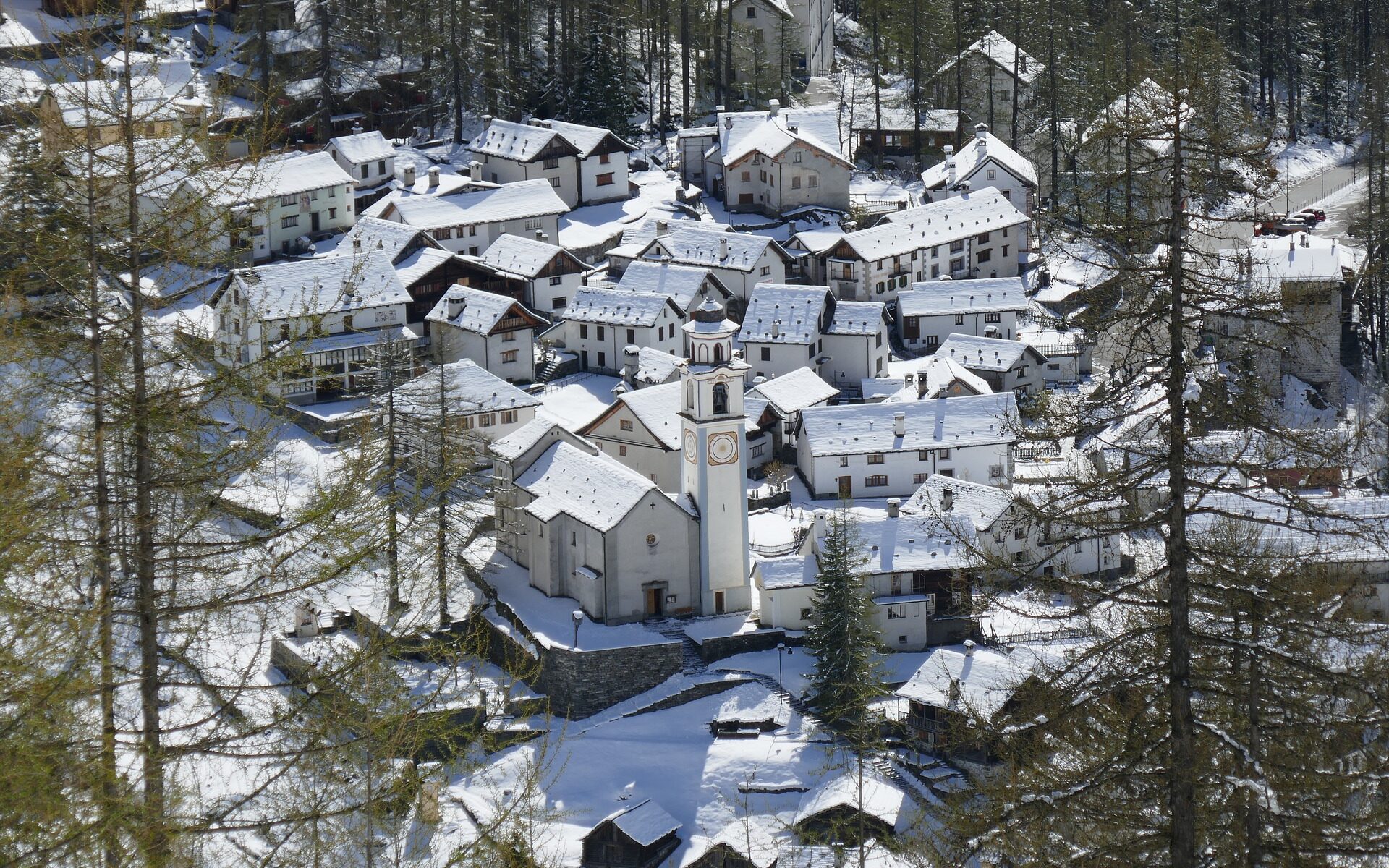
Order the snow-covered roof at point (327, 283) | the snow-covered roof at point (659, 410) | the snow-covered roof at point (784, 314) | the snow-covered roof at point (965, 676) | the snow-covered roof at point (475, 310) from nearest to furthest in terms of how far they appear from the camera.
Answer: the snow-covered roof at point (965, 676) < the snow-covered roof at point (659, 410) < the snow-covered roof at point (327, 283) < the snow-covered roof at point (475, 310) < the snow-covered roof at point (784, 314)

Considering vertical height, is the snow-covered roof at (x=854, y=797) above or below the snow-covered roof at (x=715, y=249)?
below


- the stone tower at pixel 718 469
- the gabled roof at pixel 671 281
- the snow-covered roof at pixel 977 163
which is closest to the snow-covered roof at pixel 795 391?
the gabled roof at pixel 671 281

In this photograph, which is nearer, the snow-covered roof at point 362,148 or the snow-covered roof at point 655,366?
the snow-covered roof at point 655,366

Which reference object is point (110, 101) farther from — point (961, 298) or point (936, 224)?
point (936, 224)

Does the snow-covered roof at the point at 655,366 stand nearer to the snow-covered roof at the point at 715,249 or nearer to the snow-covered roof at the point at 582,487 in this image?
the snow-covered roof at the point at 582,487

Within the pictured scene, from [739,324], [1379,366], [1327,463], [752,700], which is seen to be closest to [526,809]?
[1327,463]

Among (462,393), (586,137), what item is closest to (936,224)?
(586,137)

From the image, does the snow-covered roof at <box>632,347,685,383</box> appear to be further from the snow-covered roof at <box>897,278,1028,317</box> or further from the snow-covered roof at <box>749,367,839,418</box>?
the snow-covered roof at <box>897,278,1028,317</box>
